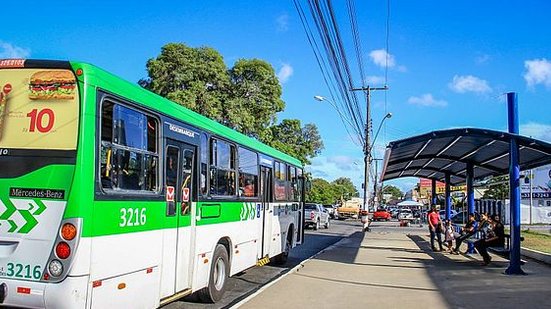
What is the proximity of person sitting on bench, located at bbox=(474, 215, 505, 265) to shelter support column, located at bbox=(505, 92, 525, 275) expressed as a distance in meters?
1.63

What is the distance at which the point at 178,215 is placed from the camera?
7.04 metres

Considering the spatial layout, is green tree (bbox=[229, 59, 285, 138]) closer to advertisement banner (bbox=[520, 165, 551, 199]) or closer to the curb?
the curb

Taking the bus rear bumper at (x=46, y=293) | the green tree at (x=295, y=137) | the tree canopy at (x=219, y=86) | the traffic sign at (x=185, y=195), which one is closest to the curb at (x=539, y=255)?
the traffic sign at (x=185, y=195)

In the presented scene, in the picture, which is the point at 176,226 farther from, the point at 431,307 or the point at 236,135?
the point at 431,307

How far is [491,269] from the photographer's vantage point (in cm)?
1341

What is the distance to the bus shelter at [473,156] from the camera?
1262 cm

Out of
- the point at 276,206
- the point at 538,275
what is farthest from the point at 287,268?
the point at 538,275

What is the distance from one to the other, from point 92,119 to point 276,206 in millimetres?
7829

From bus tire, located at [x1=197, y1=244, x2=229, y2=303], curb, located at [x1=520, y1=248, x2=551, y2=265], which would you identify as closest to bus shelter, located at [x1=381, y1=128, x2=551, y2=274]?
curb, located at [x1=520, y1=248, x2=551, y2=265]

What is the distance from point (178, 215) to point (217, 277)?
219cm

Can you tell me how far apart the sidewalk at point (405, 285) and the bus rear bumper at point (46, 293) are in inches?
147

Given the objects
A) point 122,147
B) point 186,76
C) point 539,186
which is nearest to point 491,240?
point 122,147

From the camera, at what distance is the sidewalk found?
29.3ft

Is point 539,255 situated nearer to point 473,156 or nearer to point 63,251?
point 473,156
